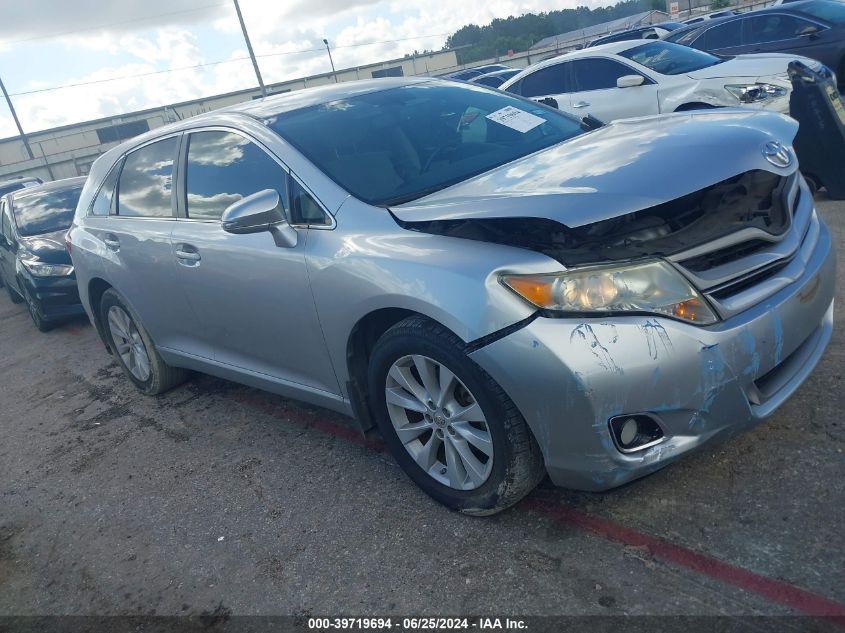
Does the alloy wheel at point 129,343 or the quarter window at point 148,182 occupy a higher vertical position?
the quarter window at point 148,182

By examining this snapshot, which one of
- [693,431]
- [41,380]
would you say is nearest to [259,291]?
[693,431]

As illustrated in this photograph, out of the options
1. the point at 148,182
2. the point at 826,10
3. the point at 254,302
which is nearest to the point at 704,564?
the point at 254,302

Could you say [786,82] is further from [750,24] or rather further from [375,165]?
[375,165]

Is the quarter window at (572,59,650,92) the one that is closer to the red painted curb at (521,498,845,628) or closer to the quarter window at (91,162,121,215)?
the quarter window at (91,162,121,215)

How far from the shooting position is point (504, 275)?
7.75ft

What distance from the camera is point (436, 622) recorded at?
234 centimetres

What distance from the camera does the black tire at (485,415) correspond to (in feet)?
8.04

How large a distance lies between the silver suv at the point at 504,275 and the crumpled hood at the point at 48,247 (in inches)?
191

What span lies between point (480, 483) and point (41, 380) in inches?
196

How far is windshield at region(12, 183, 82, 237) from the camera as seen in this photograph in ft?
28.1

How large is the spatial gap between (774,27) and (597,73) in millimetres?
3917

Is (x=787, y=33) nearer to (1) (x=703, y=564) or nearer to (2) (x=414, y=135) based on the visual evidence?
(2) (x=414, y=135)

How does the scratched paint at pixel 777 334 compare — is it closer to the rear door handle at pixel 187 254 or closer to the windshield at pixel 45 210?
the rear door handle at pixel 187 254

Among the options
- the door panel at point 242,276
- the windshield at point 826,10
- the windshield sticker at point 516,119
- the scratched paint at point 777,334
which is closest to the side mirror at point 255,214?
the door panel at point 242,276
